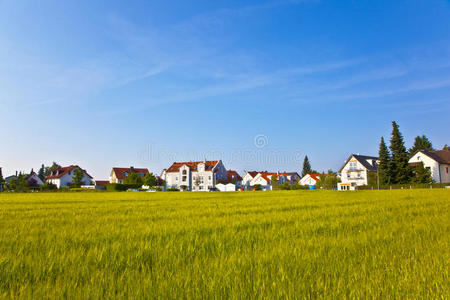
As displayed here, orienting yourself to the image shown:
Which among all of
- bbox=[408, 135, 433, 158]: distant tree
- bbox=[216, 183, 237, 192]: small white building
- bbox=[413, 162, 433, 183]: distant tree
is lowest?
bbox=[216, 183, 237, 192]: small white building

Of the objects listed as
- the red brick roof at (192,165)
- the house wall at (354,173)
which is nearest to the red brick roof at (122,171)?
the red brick roof at (192,165)

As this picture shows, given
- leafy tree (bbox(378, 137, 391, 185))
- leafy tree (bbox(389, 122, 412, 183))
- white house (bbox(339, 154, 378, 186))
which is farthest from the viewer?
white house (bbox(339, 154, 378, 186))

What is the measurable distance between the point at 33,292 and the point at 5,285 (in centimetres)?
54

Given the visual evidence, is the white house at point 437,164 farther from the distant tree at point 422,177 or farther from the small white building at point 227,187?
the small white building at point 227,187

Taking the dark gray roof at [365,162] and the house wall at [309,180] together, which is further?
the house wall at [309,180]

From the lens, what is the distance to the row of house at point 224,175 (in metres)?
68.4

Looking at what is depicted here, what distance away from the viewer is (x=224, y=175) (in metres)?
92.0

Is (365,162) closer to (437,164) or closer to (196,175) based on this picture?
(437,164)

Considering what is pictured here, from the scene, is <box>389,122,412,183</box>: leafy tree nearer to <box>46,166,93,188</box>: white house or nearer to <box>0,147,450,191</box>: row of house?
<box>0,147,450,191</box>: row of house

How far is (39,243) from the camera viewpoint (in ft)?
14.1

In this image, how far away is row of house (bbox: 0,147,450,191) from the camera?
225 feet

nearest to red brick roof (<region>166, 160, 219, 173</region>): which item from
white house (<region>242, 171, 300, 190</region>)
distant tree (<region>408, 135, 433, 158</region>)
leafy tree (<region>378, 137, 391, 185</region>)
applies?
white house (<region>242, 171, 300, 190</region>)

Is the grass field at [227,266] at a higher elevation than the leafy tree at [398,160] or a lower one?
lower

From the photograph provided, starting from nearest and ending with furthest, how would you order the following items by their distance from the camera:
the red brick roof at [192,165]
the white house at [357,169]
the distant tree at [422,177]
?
the distant tree at [422,177] → the white house at [357,169] → the red brick roof at [192,165]
